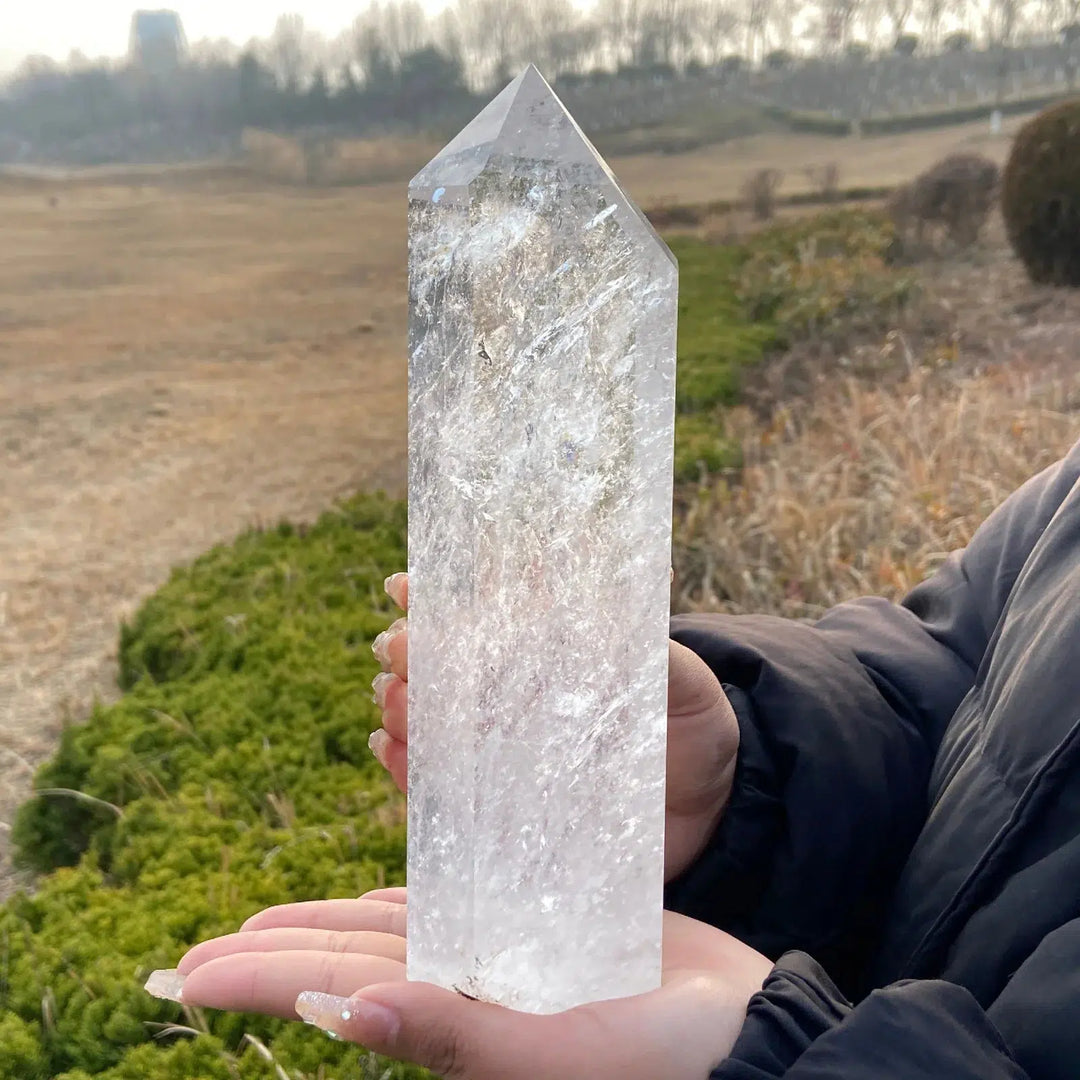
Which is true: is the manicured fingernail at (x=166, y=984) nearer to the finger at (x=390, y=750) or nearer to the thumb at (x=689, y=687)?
the finger at (x=390, y=750)

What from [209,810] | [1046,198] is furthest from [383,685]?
[1046,198]

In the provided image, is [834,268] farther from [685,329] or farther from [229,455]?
[229,455]

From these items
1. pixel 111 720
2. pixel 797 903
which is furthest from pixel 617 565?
pixel 111 720

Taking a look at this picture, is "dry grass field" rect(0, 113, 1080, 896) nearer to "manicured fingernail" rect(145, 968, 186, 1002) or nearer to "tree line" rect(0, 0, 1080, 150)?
"tree line" rect(0, 0, 1080, 150)

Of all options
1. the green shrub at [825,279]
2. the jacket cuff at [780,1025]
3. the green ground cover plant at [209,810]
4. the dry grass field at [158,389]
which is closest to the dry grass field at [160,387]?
the dry grass field at [158,389]

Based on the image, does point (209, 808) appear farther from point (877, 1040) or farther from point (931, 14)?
point (931, 14)

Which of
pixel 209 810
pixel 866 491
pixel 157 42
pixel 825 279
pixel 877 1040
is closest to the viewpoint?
pixel 877 1040
